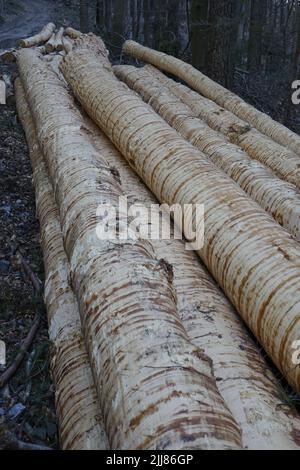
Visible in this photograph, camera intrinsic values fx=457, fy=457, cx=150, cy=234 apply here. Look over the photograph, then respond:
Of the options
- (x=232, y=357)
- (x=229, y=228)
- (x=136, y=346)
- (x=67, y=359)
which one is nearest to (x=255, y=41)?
(x=229, y=228)

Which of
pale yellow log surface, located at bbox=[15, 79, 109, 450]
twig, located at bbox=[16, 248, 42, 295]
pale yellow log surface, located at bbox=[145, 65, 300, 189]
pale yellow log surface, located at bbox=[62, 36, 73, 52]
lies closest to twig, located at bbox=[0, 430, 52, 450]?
pale yellow log surface, located at bbox=[15, 79, 109, 450]

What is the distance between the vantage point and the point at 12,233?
14.5 feet

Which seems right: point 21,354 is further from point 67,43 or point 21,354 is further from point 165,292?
point 67,43

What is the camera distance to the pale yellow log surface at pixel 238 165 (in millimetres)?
3754

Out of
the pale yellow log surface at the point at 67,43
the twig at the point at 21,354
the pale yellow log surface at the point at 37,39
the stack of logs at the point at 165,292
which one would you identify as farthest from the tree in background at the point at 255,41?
the twig at the point at 21,354

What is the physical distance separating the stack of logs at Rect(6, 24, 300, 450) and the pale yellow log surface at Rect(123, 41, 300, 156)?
1010mm

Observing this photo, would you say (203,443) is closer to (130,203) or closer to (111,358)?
(111,358)

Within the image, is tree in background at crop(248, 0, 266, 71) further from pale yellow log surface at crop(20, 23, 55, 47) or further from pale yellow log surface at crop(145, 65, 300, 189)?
pale yellow log surface at crop(145, 65, 300, 189)

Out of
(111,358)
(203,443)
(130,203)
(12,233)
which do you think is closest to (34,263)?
(12,233)

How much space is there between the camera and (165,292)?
250cm

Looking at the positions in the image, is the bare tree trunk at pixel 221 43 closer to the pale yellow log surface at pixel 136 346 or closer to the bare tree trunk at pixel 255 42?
the bare tree trunk at pixel 255 42

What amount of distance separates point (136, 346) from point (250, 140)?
3.85 meters

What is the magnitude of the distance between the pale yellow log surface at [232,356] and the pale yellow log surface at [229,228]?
99mm

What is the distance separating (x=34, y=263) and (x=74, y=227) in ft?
3.76
